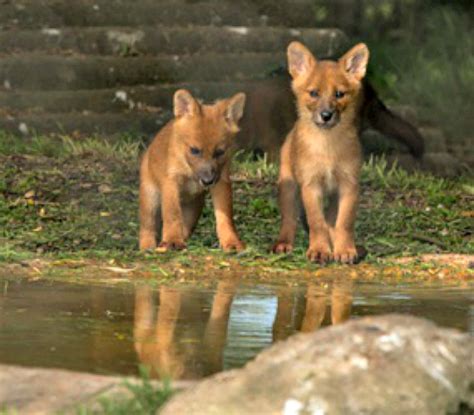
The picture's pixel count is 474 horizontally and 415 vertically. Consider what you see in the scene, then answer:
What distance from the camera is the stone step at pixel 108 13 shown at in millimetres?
13992

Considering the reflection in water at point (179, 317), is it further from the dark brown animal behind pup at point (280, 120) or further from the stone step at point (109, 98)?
the stone step at point (109, 98)

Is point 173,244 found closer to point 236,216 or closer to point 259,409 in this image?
point 236,216

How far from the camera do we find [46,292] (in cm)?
733

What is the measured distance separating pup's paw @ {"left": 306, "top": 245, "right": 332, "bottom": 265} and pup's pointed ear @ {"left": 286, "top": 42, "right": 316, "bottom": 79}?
1.26 m

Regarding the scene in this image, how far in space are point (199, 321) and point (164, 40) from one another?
7.85m

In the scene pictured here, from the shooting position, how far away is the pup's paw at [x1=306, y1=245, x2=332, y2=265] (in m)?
8.73

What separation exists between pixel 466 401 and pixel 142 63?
972 centimetres

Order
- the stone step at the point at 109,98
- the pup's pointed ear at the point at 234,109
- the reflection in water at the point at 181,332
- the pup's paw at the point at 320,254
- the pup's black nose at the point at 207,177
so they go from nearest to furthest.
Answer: the reflection in water at the point at 181,332
the pup's paw at the point at 320,254
the pup's black nose at the point at 207,177
the pup's pointed ear at the point at 234,109
the stone step at the point at 109,98

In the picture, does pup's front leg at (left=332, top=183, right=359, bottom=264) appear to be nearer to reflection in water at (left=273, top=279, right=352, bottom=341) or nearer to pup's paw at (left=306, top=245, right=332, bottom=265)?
pup's paw at (left=306, top=245, right=332, bottom=265)

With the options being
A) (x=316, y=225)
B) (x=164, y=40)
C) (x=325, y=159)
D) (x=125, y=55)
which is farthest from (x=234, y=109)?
(x=164, y=40)

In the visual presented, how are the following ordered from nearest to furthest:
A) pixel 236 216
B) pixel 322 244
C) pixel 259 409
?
pixel 259 409
pixel 322 244
pixel 236 216

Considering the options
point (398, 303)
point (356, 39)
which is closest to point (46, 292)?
point (398, 303)

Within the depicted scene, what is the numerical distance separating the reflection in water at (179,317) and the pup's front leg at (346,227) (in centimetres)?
68

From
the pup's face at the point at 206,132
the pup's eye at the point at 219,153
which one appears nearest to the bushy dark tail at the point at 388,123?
the pup's face at the point at 206,132
